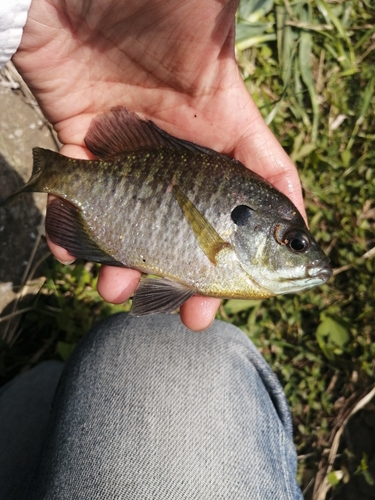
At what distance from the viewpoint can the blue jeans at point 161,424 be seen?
88.5 inches

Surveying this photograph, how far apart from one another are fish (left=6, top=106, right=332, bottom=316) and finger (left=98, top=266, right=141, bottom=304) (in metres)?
0.13

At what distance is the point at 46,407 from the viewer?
2973 mm

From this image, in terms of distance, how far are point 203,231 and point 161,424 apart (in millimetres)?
979

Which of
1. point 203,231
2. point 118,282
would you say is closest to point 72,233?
point 118,282

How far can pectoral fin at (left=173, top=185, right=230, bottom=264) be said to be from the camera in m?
2.24

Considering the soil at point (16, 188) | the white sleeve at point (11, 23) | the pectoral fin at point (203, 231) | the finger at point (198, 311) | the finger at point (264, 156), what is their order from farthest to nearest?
1. the soil at point (16, 188)
2. the finger at point (264, 156)
3. the finger at point (198, 311)
4. the white sleeve at point (11, 23)
5. the pectoral fin at point (203, 231)

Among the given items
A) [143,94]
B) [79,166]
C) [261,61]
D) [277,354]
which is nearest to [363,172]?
[261,61]

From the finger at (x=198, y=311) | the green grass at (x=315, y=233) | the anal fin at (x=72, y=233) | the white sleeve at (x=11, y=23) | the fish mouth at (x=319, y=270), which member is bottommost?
the green grass at (x=315, y=233)

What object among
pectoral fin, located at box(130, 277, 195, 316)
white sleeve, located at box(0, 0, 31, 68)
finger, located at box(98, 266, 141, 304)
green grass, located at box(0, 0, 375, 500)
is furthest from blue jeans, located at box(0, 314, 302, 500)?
white sleeve, located at box(0, 0, 31, 68)

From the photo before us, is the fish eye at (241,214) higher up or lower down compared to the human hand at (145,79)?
lower down

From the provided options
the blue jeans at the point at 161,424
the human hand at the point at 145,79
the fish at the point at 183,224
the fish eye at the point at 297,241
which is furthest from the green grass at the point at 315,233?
the fish eye at the point at 297,241

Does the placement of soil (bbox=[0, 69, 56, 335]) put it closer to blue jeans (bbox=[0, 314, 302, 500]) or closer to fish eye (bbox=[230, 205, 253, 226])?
blue jeans (bbox=[0, 314, 302, 500])

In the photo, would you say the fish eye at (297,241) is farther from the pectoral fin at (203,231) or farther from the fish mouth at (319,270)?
the pectoral fin at (203,231)

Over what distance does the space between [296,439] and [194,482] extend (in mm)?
1409
